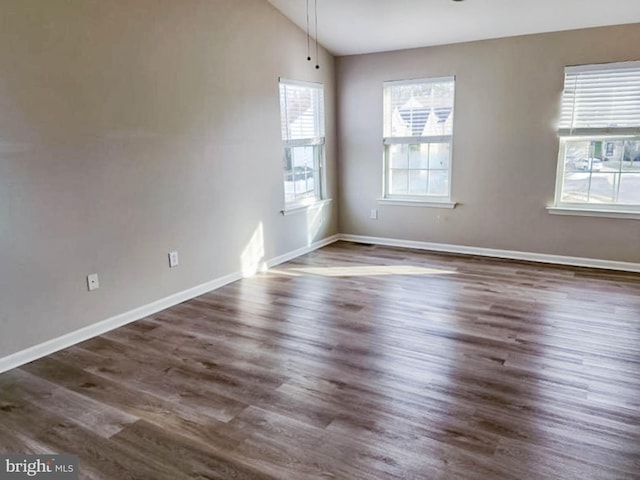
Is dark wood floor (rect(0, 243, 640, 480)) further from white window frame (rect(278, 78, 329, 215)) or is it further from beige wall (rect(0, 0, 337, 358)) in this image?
white window frame (rect(278, 78, 329, 215))

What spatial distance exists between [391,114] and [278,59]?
153cm

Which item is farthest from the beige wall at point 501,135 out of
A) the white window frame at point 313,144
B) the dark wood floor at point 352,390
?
the dark wood floor at point 352,390

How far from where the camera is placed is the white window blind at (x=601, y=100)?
4316 mm

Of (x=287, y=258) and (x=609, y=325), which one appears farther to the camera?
(x=287, y=258)

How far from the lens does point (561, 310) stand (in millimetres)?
3613

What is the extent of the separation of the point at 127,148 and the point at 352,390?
92.2 inches

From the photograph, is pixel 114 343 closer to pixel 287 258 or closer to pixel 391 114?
pixel 287 258

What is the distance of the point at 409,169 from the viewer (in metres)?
5.66

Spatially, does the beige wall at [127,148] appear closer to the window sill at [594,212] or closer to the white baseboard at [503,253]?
the white baseboard at [503,253]

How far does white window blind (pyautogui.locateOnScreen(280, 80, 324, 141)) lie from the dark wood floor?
2.00 m

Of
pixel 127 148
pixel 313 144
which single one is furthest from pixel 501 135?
pixel 127 148

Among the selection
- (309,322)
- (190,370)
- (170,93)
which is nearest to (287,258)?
→ (309,322)

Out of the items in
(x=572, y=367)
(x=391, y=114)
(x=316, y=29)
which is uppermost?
(x=316, y=29)

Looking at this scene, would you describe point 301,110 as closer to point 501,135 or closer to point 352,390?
point 501,135
